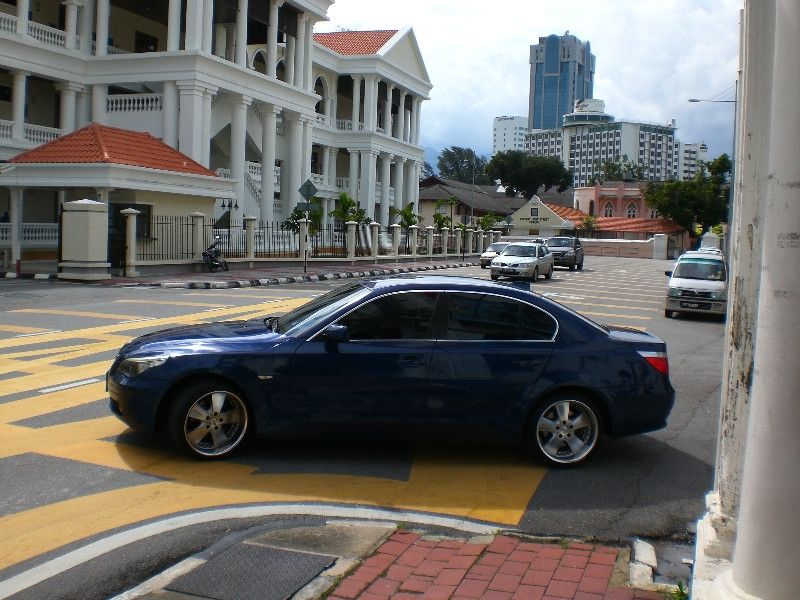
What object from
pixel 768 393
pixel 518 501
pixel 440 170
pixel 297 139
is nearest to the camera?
pixel 768 393

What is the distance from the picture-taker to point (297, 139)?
41.2 metres

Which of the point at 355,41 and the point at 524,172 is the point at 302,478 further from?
the point at 524,172

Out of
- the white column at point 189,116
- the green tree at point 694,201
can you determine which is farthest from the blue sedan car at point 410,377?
the green tree at point 694,201

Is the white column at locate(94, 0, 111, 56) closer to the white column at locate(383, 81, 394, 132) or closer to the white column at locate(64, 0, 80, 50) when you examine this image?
the white column at locate(64, 0, 80, 50)

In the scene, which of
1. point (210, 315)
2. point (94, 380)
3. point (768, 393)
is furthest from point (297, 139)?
point (768, 393)

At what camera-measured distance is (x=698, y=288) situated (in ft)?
63.5

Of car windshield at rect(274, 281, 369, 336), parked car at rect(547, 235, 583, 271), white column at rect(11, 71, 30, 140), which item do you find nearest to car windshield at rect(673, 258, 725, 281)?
car windshield at rect(274, 281, 369, 336)

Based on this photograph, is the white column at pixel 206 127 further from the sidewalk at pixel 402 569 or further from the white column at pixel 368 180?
the sidewalk at pixel 402 569

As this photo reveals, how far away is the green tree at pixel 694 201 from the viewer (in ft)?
264

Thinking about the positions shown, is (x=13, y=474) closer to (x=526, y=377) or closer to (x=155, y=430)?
(x=155, y=430)

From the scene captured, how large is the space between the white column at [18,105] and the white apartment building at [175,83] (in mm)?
38

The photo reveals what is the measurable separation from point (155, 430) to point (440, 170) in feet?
474

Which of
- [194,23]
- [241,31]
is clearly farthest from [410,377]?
[241,31]

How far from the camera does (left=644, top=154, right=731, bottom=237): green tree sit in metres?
80.6
